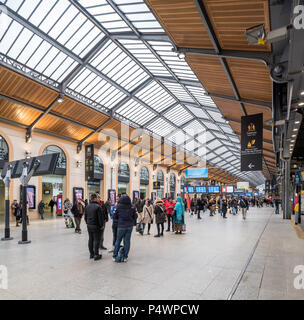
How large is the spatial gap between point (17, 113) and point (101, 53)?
7.23 metres

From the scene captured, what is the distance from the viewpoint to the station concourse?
4.82 metres

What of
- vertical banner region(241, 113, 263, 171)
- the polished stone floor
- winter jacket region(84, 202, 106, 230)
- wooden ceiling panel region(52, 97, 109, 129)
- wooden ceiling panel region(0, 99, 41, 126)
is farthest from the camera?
wooden ceiling panel region(52, 97, 109, 129)

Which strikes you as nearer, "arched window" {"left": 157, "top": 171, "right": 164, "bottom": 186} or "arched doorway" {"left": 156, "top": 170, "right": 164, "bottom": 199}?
"arched window" {"left": 157, "top": 171, "right": 164, "bottom": 186}

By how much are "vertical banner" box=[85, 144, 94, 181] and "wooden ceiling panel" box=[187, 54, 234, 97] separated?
13.3 meters

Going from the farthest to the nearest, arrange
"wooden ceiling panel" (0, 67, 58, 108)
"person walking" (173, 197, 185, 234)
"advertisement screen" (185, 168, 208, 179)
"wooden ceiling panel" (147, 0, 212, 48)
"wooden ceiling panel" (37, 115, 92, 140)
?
"advertisement screen" (185, 168, 208, 179) → "wooden ceiling panel" (37, 115, 92, 140) → "wooden ceiling panel" (0, 67, 58, 108) → "person walking" (173, 197, 185, 234) → "wooden ceiling panel" (147, 0, 212, 48)

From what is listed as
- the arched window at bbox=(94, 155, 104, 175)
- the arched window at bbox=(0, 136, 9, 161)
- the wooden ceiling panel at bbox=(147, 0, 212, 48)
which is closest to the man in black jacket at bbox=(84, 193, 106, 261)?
the wooden ceiling panel at bbox=(147, 0, 212, 48)

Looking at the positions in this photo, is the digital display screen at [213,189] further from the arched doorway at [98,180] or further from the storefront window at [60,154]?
A: the storefront window at [60,154]

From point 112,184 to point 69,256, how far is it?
2045cm

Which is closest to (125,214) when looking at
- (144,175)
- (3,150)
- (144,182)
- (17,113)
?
(17,113)

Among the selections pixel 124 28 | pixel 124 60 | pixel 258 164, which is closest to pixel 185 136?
pixel 124 60

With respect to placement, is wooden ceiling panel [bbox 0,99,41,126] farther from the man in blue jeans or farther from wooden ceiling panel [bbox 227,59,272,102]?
wooden ceiling panel [bbox 227,59,272,102]

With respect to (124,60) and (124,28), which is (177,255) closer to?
(124,28)

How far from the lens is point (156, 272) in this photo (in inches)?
200

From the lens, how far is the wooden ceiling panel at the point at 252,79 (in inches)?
341
